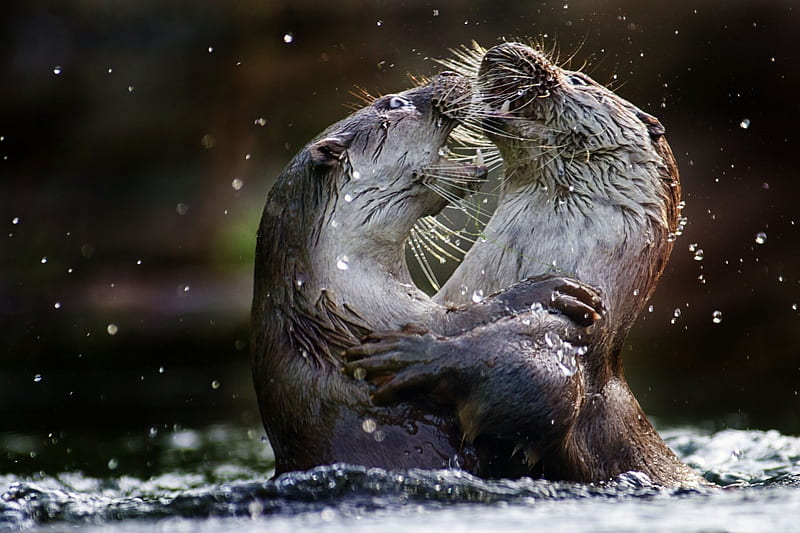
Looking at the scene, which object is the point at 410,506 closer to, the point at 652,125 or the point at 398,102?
the point at 398,102

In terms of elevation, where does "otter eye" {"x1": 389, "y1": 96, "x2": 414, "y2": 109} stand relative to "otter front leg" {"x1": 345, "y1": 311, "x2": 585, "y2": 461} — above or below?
above

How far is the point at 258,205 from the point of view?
335 inches

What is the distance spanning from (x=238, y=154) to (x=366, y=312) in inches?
237

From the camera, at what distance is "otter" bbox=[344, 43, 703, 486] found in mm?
3084

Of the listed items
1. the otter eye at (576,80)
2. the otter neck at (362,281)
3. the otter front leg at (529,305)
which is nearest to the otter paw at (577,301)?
the otter front leg at (529,305)

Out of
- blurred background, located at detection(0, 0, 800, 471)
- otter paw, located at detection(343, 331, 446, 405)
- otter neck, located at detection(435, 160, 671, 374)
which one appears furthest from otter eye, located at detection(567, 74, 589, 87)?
blurred background, located at detection(0, 0, 800, 471)

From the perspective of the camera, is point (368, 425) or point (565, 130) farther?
point (565, 130)

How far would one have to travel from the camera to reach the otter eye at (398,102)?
3.23 meters

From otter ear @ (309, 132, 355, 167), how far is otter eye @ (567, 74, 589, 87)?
848 millimetres

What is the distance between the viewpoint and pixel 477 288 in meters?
3.32

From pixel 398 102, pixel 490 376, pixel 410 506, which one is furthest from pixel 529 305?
pixel 398 102

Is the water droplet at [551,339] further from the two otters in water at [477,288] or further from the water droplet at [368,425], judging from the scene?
the water droplet at [368,425]

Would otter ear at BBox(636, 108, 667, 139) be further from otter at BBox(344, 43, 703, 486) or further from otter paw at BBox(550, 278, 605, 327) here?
otter paw at BBox(550, 278, 605, 327)

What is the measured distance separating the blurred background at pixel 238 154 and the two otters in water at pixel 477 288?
10.6ft
